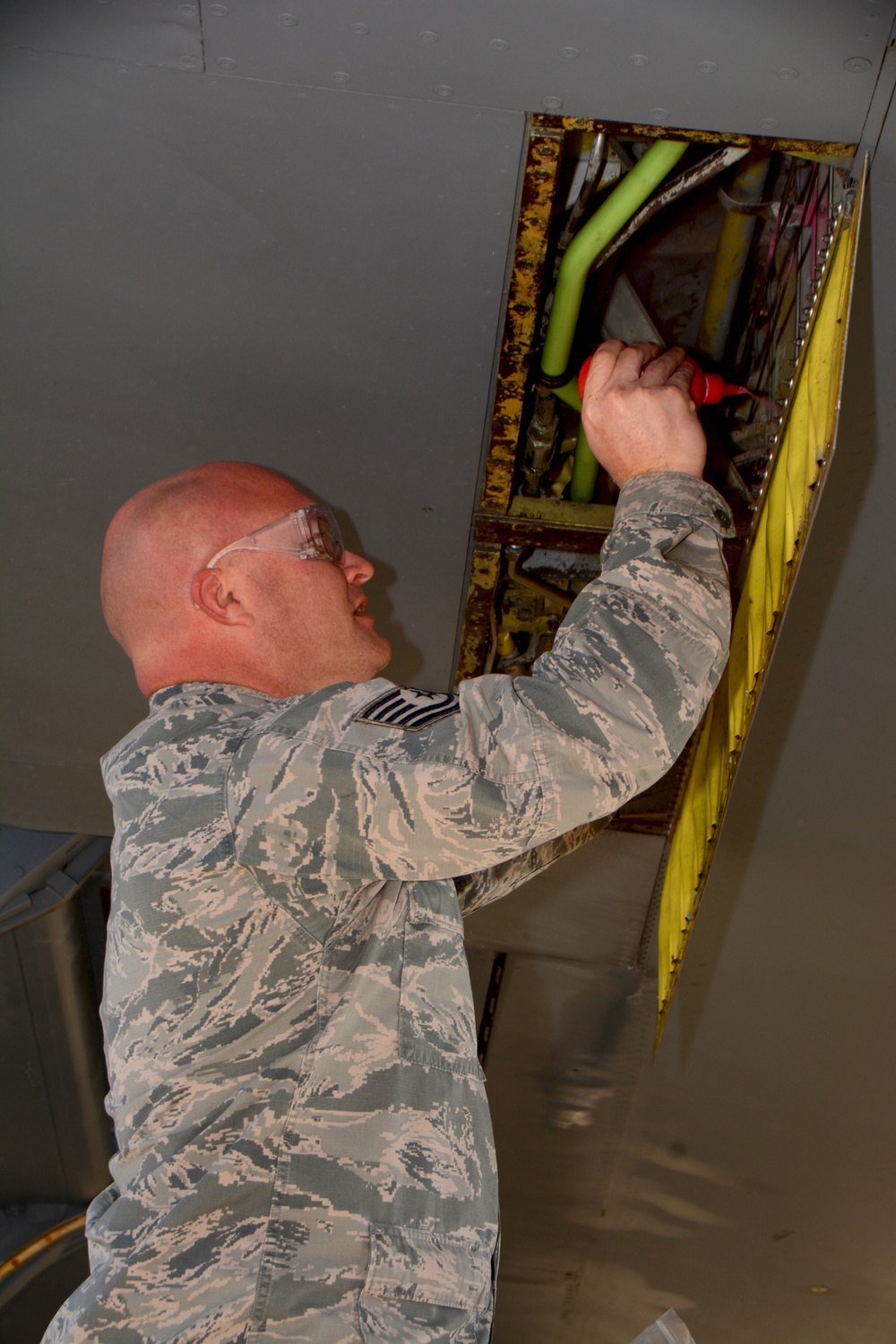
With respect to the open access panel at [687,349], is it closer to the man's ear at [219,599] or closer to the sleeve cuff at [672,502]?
the sleeve cuff at [672,502]

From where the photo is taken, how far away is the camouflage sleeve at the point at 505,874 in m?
1.51

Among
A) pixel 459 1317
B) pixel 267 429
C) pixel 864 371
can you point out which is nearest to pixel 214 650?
pixel 267 429

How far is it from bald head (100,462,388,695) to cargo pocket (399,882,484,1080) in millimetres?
402

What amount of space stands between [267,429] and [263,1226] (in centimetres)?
119

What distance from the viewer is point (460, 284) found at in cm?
140

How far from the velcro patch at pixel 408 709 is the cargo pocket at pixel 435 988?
0.31m

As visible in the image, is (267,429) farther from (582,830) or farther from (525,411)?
(582,830)

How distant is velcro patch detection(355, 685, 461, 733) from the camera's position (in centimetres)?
112

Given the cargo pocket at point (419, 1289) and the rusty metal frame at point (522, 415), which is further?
the rusty metal frame at point (522, 415)

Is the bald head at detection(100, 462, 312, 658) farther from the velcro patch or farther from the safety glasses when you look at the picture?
the velcro patch

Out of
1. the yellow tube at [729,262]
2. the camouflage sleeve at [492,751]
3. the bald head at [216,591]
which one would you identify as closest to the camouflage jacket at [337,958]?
the camouflage sleeve at [492,751]

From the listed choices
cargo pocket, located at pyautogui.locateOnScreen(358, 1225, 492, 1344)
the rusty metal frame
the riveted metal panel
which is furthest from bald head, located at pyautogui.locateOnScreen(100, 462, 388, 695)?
cargo pocket, located at pyautogui.locateOnScreen(358, 1225, 492, 1344)

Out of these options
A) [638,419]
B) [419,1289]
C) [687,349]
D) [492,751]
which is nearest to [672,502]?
[638,419]

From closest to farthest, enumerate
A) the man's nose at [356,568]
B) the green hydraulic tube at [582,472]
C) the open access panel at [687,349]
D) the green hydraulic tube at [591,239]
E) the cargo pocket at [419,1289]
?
the cargo pocket at [419,1289]
the open access panel at [687,349]
the green hydraulic tube at [591,239]
the man's nose at [356,568]
the green hydraulic tube at [582,472]
